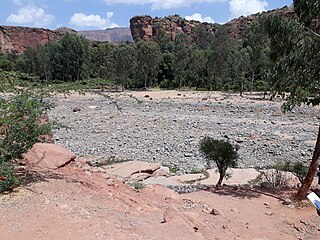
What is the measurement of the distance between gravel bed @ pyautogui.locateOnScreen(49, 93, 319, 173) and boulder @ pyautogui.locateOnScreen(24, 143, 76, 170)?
3235 mm

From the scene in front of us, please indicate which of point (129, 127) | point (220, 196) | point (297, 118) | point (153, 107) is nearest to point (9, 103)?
point (220, 196)

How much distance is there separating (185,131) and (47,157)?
16369mm

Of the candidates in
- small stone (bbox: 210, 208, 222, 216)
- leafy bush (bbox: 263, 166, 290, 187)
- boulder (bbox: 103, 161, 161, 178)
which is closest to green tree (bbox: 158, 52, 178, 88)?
boulder (bbox: 103, 161, 161, 178)

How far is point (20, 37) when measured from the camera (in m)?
130

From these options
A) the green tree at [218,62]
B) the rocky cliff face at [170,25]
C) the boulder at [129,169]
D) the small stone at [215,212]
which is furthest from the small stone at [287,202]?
the rocky cliff face at [170,25]

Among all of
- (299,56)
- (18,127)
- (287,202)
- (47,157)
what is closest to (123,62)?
(47,157)

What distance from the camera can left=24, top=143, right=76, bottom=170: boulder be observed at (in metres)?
8.88

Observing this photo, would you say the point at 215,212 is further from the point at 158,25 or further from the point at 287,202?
the point at 158,25

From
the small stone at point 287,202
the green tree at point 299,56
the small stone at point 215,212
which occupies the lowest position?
the small stone at point 287,202

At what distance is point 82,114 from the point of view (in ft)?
112

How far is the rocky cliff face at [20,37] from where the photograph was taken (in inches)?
4998

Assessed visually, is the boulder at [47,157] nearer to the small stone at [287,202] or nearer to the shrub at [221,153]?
the shrub at [221,153]

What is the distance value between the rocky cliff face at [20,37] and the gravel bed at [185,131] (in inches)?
3894

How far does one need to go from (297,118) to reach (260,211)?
910 inches
